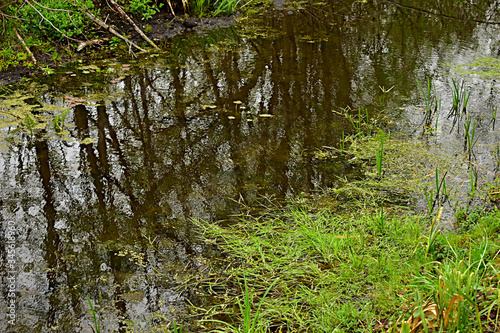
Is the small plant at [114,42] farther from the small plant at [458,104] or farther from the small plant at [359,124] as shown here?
the small plant at [458,104]

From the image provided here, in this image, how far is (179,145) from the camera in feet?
12.7

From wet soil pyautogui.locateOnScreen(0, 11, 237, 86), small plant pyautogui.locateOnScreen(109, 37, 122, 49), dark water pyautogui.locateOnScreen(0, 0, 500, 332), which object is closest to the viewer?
dark water pyautogui.locateOnScreen(0, 0, 500, 332)

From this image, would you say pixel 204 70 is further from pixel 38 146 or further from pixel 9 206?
pixel 9 206

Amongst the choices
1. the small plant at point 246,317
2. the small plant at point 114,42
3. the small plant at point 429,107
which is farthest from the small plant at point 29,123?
the small plant at point 429,107

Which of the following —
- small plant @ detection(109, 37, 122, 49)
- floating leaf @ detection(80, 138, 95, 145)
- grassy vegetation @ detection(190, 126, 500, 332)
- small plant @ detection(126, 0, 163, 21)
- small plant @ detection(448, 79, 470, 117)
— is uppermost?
small plant @ detection(126, 0, 163, 21)

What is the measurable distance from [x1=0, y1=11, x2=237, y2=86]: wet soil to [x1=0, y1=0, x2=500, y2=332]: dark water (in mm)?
344

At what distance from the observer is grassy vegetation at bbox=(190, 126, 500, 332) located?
1.96 m

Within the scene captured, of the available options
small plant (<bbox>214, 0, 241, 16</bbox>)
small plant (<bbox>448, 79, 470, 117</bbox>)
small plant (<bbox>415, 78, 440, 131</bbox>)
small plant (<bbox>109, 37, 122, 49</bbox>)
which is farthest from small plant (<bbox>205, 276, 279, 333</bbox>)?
small plant (<bbox>214, 0, 241, 16</bbox>)

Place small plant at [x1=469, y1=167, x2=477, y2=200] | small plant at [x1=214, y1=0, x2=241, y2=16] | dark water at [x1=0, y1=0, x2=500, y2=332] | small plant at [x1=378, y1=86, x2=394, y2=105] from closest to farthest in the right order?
1. dark water at [x1=0, y1=0, x2=500, y2=332]
2. small plant at [x1=469, y1=167, x2=477, y2=200]
3. small plant at [x1=378, y1=86, x2=394, y2=105]
4. small plant at [x1=214, y1=0, x2=241, y2=16]

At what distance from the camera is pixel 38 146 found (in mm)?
3881

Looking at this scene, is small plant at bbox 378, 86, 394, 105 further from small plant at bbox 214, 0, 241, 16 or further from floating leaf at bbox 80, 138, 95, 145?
small plant at bbox 214, 0, 241, 16

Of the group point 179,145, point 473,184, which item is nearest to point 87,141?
point 179,145

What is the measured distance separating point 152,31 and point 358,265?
18.2 ft

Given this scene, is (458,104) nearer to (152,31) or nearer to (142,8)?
(152,31)
